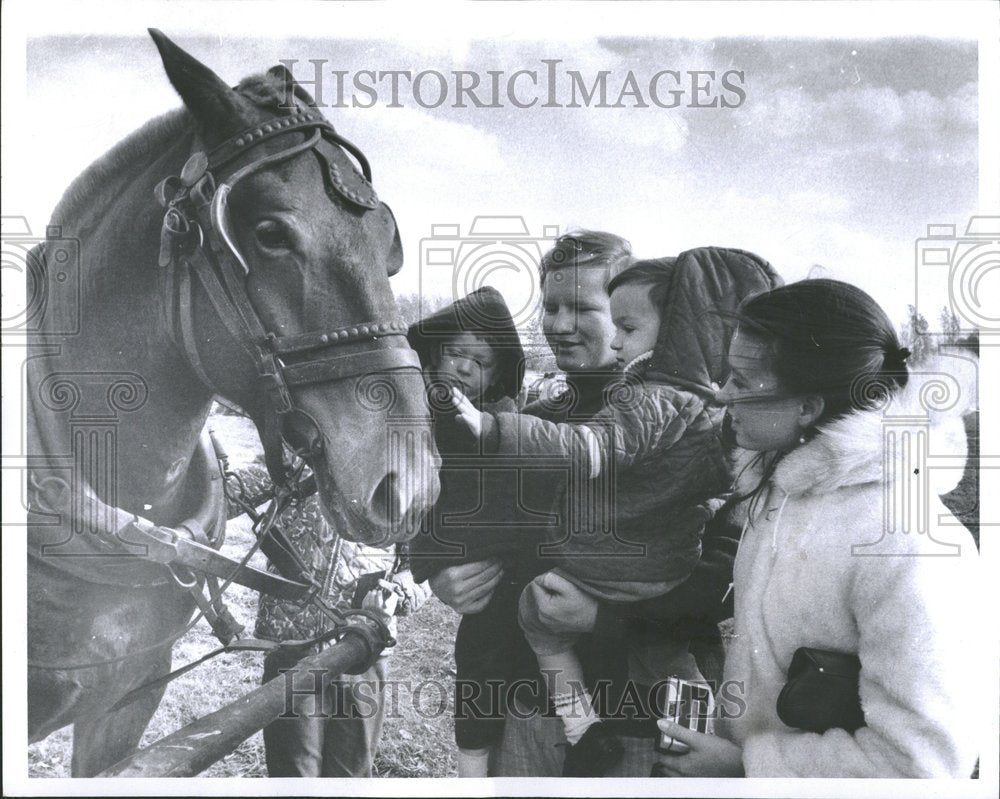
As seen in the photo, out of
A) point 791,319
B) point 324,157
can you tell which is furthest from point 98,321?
point 791,319

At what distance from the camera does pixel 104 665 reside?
368 cm

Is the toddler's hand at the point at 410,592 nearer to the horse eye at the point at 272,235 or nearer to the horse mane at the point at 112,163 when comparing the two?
the horse eye at the point at 272,235

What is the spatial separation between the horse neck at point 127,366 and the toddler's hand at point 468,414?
86 cm

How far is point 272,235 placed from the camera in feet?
11.6

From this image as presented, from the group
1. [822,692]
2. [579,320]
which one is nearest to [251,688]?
[579,320]

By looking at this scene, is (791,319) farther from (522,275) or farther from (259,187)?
(259,187)

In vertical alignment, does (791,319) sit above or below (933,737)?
above

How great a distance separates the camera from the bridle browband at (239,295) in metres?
3.48

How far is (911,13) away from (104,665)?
373 centimetres

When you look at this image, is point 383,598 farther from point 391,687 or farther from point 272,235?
point 272,235

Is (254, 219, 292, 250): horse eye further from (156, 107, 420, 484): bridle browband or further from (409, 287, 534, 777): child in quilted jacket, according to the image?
(409, 287, 534, 777): child in quilted jacket

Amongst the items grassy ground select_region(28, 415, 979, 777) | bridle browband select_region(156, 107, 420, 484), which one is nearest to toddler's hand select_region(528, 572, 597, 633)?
grassy ground select_region(28, 415, 979, 777)

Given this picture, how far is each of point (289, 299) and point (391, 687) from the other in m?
1.45

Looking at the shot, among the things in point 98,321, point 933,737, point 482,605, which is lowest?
point 933,737
